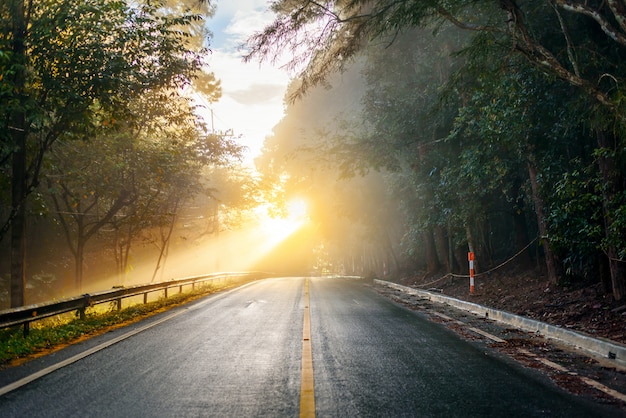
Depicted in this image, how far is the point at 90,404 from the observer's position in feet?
16.9

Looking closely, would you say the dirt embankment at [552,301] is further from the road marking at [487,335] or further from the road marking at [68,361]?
the road marking at [68,361]

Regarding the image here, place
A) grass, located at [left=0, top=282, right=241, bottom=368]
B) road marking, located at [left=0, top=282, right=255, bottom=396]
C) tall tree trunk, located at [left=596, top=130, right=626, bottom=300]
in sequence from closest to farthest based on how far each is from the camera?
road marking, located at [left=0, top=282, right=255, bottom=396], grass, located at [left=0, top=282, right=241, bottom=368], tall tree trunk, located at [left=596, top=130, right=626, bottom=300]

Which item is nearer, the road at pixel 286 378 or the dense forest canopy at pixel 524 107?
the road at pixel 286 378

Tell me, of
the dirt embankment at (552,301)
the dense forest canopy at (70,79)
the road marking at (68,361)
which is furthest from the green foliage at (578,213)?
the road marking at (68,361)

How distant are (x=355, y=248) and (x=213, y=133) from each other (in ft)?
117

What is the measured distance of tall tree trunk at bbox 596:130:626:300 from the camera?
10156mm

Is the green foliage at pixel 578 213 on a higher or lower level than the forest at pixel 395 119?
lower

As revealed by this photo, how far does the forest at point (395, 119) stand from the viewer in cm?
1062

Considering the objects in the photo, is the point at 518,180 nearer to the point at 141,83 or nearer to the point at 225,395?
the point at 141,83

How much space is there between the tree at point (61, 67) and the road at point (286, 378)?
4801 mm

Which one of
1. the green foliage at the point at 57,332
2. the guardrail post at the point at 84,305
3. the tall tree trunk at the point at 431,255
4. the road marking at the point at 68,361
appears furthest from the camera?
the tall tree trunk at the point at 431,255

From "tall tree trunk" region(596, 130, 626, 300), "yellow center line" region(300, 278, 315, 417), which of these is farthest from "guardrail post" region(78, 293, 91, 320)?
"tall tree trunk" region(596, 130, 626, 300)

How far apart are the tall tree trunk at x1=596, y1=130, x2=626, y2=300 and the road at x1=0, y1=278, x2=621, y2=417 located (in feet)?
12.5

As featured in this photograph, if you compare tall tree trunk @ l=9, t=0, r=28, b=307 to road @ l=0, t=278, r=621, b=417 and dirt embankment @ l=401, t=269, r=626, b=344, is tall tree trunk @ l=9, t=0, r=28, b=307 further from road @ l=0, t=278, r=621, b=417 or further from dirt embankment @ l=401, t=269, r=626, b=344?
dirt embankment @ l=401, t=269, r=626, b=344
